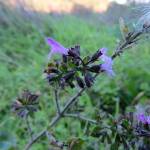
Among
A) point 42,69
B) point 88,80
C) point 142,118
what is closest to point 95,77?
point 88,80

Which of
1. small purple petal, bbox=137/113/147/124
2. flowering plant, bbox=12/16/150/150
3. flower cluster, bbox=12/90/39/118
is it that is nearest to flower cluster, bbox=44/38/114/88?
flowering plant, bbox=12/16/150/150

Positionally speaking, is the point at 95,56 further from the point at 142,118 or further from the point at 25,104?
the point at 25,104

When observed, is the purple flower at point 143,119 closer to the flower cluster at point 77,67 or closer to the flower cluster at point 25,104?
the flower cluster at point 77,67

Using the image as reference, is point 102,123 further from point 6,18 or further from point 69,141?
point 6,18

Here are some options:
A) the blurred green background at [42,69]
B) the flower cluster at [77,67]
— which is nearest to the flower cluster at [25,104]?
the blurred green background at [42,69]

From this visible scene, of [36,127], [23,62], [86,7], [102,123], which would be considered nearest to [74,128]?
[36,127]

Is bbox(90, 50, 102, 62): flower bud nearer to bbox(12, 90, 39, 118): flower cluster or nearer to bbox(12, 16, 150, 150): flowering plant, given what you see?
bbox(12, 16, 150, 150): flowering plant

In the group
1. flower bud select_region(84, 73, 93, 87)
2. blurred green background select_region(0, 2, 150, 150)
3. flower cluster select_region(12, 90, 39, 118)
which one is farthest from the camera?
blurred green background select_region(0, 2, 150, 150)
